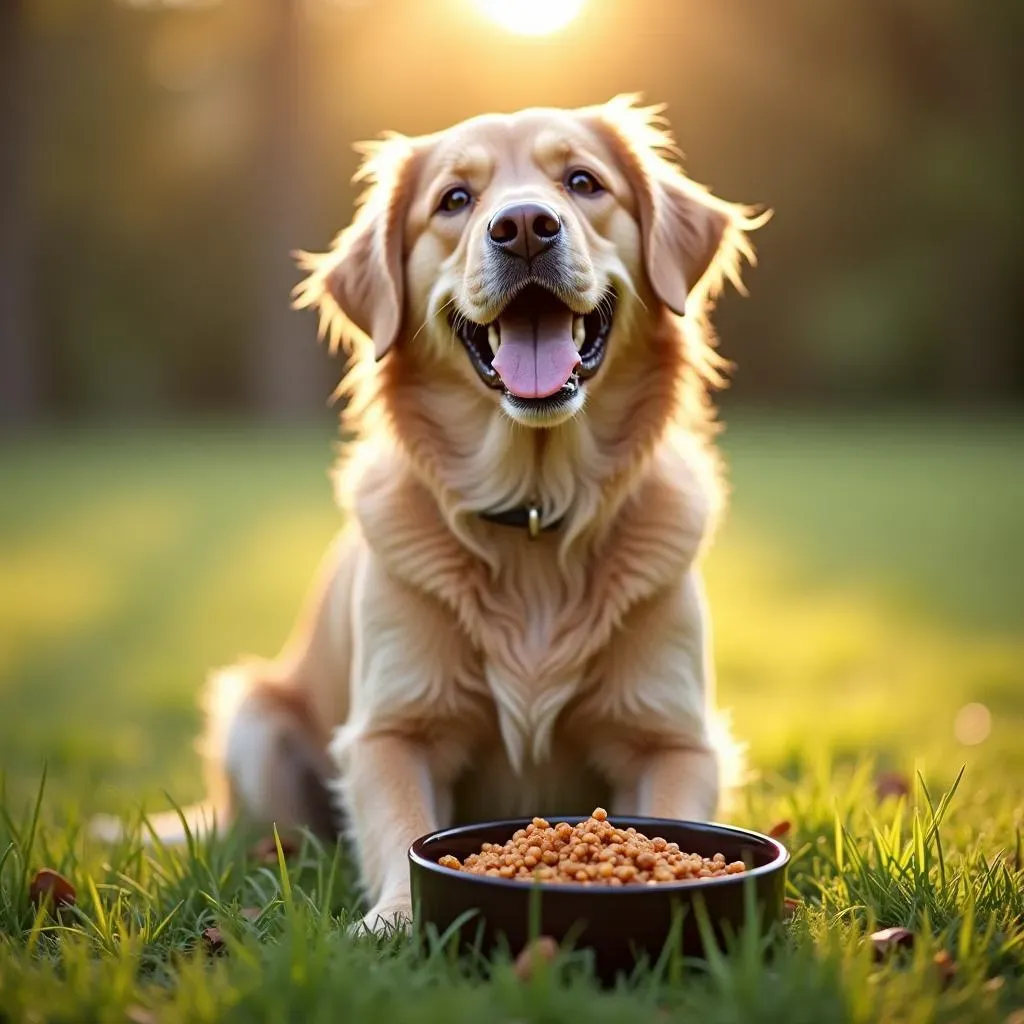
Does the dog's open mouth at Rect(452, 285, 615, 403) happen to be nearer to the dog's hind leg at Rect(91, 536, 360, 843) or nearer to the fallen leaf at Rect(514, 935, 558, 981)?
the dog's hind leg at Rect(91, 536, 360, 843)

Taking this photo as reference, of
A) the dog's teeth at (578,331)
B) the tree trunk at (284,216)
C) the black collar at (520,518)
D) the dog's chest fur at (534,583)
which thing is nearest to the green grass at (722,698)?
the dog's chest fur at (534,583)

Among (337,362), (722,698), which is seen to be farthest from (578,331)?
(337,362)

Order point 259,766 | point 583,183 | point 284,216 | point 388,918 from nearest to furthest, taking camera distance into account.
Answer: point 388,918
point 583,183
point 259,766
point 284,216

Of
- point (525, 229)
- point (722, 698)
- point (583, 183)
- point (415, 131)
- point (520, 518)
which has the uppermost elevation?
point (415, 131)

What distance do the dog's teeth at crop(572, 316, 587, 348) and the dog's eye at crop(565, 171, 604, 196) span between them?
1.20 feet

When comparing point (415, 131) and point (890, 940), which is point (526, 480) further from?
point (415, 131)

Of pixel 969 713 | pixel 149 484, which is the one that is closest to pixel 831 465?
pixel 149 484

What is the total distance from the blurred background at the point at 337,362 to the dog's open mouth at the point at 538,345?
3276mm

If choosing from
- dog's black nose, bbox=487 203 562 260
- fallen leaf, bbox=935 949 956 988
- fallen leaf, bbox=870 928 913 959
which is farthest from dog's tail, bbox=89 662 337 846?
fallen leaf, bbox=935 949 956 988

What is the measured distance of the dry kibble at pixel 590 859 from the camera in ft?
8.01

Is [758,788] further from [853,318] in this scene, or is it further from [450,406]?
[853,318]

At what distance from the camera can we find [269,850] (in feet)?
11.8

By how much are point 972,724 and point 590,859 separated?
10.8 ft

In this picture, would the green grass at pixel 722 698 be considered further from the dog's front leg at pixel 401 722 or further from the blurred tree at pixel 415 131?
the blurred tree at pixel 415 131
